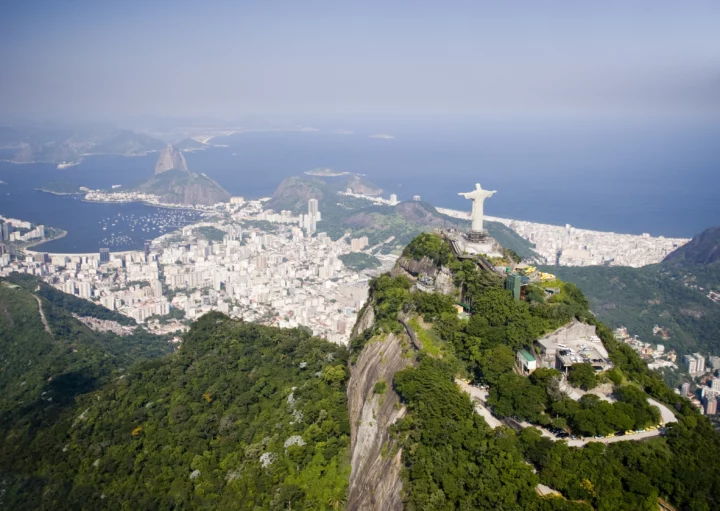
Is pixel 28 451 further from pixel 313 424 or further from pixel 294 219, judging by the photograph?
pixel 294 219

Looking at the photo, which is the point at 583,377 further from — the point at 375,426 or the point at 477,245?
the point at 477,245

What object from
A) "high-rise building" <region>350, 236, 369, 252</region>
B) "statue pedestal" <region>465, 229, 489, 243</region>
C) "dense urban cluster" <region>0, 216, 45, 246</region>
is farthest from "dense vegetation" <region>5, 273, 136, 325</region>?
"statue pedestal" <region>465, 229, 489, 243</region>

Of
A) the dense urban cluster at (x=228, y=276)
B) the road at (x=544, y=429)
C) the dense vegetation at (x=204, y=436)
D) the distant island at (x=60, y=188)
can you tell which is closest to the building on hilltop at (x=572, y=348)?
the road at (x=544, y=429)

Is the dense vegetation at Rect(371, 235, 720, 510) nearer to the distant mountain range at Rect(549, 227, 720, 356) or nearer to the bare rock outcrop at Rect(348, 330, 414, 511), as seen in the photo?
the bare rock outcrop at Rect(348, 330, 414, 511)

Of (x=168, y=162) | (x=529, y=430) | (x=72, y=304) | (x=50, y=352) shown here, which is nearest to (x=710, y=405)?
(x=529, y=430)

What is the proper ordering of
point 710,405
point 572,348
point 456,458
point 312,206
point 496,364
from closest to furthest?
point 456,458 → point 496,364 → point 572,348 → point 710,405 → point 312,206

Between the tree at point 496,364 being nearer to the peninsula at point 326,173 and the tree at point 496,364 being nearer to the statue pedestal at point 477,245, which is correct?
the statue pedestal at point 477,245

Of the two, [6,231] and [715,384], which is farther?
[6,231]

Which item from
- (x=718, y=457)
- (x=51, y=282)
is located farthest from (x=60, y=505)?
(x=51, y=282)
